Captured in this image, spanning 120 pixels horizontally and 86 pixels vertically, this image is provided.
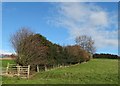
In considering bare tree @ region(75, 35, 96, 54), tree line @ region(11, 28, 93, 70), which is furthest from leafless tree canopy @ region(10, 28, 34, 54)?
bare tree @ region(75, 35, 96, 54)

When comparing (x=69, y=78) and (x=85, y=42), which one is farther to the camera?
(x=85, y=42)

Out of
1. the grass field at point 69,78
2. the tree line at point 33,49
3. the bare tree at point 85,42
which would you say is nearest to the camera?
the grass field at point 69,78

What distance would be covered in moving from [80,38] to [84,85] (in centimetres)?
7802

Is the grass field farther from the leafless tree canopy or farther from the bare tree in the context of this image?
the bare tree

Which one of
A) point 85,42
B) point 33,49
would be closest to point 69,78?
point 33,49

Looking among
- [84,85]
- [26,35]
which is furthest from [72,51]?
[84,85]

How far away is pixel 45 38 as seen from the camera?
4778 cm

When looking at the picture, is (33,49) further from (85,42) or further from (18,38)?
(85,42)

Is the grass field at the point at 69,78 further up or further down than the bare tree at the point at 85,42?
further down

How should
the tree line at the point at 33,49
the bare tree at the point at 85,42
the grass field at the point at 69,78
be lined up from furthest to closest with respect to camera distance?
the bare tree at the point at 85,42 → the tree line at the point at 33,49 → the grass field at the point at 69,78

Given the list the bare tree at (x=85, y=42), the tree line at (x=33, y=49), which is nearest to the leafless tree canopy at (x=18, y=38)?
the tree line at (x=33, y=49)

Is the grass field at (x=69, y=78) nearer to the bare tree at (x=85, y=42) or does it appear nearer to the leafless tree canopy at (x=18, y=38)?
the leafless tree canopy at (x=18, y=38)

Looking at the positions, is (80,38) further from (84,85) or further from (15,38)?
(84,85)

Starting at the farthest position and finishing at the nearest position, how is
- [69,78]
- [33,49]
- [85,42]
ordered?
1. [85,42]
2. [33,49]
3. [69,78]
